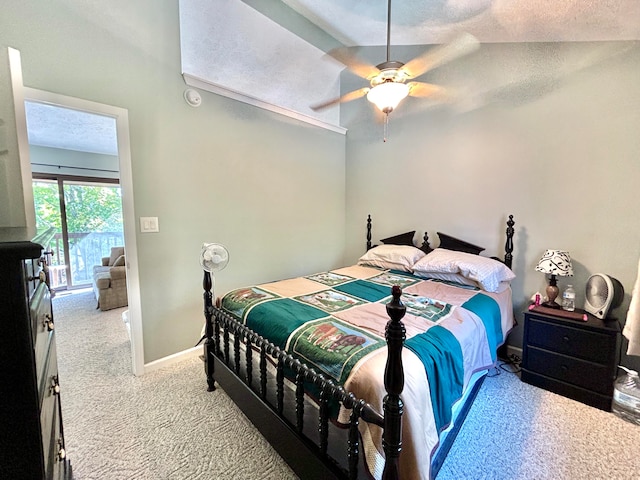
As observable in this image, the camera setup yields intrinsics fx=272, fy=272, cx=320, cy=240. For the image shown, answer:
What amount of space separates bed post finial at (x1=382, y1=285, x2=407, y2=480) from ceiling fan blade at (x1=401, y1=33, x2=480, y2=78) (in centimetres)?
228

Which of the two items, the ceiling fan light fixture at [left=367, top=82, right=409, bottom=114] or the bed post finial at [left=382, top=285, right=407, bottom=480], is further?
the ceiling fan light fixture at [left=367, top=82, right=409, bottom=114]

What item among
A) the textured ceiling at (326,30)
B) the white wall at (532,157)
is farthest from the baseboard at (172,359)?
the white wall at (532,157)

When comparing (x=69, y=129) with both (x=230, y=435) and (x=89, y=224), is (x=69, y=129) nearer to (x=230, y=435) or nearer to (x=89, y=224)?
(x=89, y=224)

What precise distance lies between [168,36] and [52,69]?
0.91 metres

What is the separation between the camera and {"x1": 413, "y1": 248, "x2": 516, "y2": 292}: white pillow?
2365mm

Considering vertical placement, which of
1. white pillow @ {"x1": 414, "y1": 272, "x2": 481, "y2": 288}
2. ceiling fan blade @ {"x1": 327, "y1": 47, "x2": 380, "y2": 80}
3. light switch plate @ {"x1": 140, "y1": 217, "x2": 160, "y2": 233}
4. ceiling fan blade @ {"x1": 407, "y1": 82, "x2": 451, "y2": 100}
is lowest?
white pillow @ {"x1": 414, "y1": 272, "x2": 481, "y2": 288}

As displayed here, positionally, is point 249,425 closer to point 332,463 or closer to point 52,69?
point 332,463

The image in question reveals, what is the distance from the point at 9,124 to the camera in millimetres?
1248

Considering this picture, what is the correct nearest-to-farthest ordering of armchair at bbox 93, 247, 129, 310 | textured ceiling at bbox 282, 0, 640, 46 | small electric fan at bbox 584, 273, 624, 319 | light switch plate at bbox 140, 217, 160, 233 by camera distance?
textured ceiling at bbox 282, 0, 640, 46 → small electric fan at bbox 584, 273, 624, 319 → light switch plate at bbox 140, 217, 160, 233 → armchair at bbox 93, 247, 129, 310

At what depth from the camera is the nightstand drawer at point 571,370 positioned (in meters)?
1.96

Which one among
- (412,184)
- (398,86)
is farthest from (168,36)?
(412,184)

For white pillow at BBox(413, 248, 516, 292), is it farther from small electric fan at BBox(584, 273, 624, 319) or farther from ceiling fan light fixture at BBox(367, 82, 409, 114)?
ceiling fan light fixture at BBox(367, 82, 409, 114)

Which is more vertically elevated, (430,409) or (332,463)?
(430,409)

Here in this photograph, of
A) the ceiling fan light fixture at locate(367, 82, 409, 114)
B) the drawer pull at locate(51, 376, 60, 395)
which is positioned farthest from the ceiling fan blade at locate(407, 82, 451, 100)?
the drawer pull at locate(51, 376, 60, 395)
